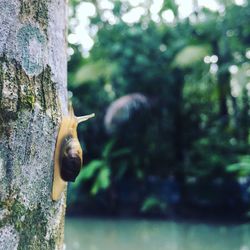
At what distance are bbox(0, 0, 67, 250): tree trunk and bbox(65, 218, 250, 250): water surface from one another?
5.05 m

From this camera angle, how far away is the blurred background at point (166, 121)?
28.0ft

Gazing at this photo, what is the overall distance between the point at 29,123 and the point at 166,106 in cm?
845

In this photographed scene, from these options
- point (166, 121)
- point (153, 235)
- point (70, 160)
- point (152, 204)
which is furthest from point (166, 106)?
point (70, 160)

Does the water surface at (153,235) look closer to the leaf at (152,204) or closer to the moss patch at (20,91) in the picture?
the leaf at (152,204)

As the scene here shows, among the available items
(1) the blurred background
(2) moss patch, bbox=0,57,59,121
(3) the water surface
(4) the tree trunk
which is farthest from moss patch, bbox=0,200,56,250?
(1) the blurred background

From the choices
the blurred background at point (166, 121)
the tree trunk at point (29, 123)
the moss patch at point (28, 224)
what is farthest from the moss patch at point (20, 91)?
the blurred background at point (166, 121)

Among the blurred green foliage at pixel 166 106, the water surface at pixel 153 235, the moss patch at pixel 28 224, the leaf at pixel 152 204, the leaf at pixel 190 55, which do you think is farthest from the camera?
the blurred green foliage at pixel 166 106

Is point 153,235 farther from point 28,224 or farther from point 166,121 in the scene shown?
point 28,224

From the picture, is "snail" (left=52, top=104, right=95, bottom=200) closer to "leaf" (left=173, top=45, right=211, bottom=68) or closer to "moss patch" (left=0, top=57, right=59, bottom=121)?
"moss patch" (left=0, top=57, right=59, bottom=121)

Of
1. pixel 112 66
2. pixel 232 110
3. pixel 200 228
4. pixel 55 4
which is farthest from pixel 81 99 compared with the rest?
pixel 55 4

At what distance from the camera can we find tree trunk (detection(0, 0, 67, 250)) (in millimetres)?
794

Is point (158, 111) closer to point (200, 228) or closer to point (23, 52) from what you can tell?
point (200, 228)

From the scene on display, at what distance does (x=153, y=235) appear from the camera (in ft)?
22.1

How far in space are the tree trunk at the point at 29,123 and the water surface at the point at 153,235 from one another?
5053 mm
